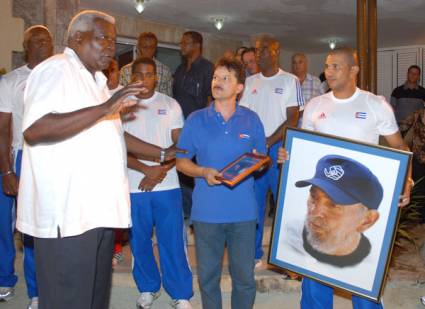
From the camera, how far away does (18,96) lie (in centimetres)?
427

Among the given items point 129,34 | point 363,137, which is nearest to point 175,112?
point 363,137

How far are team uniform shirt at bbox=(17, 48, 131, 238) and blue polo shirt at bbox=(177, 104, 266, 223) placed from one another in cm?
98

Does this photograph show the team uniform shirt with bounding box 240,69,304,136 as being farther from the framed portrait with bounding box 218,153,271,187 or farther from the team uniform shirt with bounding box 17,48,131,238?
the team uniform shirt with bounding box 17,48,131,238

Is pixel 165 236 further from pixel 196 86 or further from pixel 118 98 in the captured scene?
pixel 196 86

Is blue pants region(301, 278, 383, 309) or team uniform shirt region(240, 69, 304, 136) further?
team uniform shirt region(240, 69, 304, 136)

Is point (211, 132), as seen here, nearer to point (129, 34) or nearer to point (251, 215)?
point (251, 215)

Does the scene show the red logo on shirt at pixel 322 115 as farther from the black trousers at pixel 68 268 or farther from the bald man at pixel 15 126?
the bald man at pixel 15 126

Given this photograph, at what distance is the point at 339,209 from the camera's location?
3.51 meters

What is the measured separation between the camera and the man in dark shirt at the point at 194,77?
5.95 m

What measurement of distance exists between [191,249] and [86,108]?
3697 mm

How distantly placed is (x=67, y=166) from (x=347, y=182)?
1803 millimetres

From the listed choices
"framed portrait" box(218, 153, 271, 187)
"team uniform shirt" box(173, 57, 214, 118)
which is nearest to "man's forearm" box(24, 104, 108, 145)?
"framed portrait" box(218, 153, 271, 187)

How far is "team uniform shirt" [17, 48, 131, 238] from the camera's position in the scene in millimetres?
2451

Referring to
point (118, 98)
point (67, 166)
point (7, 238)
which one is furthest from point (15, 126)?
point (118, 98)
